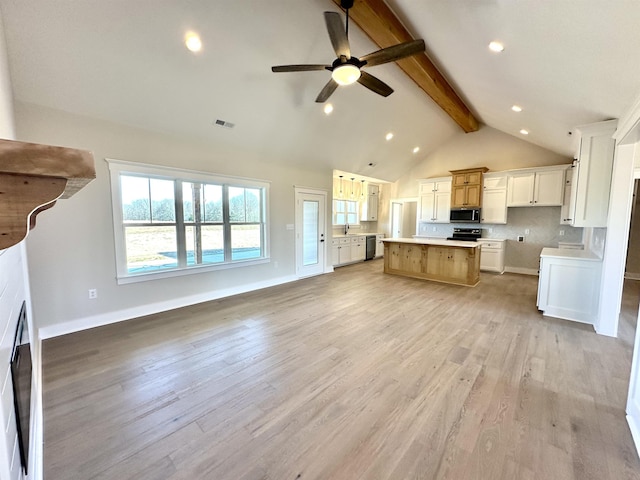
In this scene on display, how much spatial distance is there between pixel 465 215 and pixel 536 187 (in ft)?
4.97

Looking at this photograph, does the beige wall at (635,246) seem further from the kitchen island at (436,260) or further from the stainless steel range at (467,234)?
the kitchen island at (436,260)

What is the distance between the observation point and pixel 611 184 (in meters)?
3.13

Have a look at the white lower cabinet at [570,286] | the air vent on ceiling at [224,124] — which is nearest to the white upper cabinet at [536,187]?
the white lower cabinet at [570,286]

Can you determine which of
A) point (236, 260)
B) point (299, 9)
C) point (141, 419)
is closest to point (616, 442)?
point (141, 419)

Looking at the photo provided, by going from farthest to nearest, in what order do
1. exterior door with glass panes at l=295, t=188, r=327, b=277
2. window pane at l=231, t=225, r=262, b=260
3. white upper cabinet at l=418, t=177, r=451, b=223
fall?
white upper cabinet at l=418, t=177, r=451, b=223 → exterior door with glass panes at l=295, t=188, r=327, b=277 → window pane at l=231, t=225, r=262, b=260

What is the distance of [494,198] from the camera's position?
664cm

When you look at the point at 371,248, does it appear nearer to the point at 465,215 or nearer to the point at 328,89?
the point at 465,215

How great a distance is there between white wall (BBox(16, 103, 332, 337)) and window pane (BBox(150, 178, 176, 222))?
1.01 feet

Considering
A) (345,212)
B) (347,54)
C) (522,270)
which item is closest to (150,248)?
(347,54)

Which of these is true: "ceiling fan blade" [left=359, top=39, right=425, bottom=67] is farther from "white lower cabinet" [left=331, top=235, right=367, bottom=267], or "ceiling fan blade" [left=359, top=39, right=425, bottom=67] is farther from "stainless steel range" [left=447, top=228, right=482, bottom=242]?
"stainless steel range" [left=447, top=228, right=482, bottom=242]

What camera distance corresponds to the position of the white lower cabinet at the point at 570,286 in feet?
11.5

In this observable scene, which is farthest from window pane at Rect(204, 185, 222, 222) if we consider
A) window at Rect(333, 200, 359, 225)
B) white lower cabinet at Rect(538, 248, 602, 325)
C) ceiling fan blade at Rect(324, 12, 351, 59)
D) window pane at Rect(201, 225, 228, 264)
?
white lower cabinet at Rect(538, 248, 602, 325)

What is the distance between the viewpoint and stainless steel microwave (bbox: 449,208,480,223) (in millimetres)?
6809

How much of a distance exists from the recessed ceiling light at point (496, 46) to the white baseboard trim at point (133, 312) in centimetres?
475
